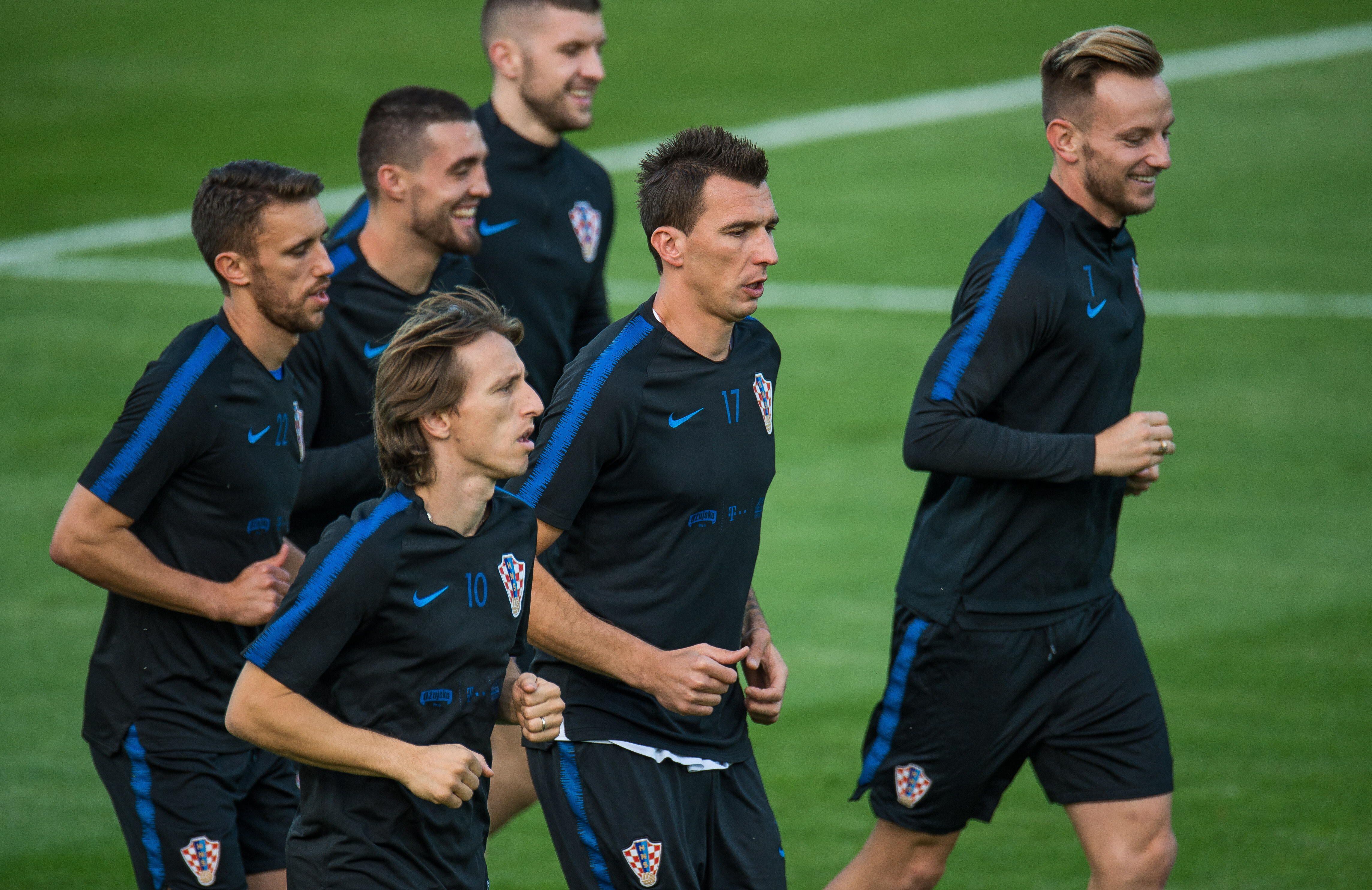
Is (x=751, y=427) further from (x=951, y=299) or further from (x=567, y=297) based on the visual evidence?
(x=951, y=299)

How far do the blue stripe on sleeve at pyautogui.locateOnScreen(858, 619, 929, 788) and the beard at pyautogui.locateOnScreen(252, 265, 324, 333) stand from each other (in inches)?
83.0

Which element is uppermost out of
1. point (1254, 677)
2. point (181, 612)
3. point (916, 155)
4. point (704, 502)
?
point (916, 155)

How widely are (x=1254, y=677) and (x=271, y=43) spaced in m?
19.1

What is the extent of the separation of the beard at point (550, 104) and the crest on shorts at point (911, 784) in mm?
2996

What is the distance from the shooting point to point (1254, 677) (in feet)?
29.0

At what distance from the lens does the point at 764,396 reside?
4.94 meters

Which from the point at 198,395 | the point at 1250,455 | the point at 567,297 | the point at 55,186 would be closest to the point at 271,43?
the point at 55,186

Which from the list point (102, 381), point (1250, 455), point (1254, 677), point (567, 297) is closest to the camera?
point (567, 297)

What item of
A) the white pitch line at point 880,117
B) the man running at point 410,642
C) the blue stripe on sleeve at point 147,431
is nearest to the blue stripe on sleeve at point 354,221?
the blue stripe on sleeve at point 147,431

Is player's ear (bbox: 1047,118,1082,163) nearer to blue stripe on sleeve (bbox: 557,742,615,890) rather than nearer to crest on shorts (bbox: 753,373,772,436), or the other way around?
crest on shorts (bbox: 753,373,772,436)

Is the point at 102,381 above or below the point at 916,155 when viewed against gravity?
below

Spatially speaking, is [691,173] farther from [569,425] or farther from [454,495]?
[454,495]

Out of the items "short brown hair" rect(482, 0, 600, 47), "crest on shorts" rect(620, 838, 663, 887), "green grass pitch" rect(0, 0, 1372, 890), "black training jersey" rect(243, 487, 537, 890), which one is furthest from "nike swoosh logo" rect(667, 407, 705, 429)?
"short brown hair" rect(482, 0, 600, 47)

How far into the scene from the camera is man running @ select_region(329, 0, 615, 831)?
22.2ft
